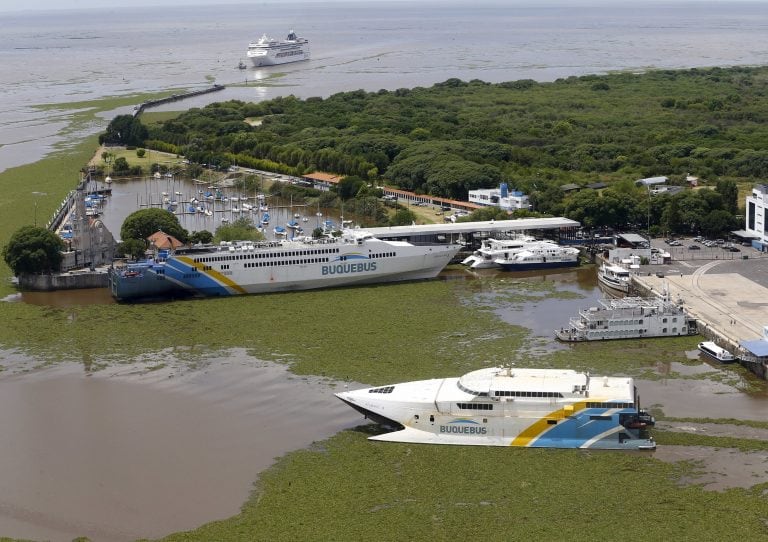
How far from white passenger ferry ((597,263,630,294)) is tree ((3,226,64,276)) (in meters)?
18.3

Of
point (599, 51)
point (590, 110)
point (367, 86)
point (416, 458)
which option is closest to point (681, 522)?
point (416, 458)

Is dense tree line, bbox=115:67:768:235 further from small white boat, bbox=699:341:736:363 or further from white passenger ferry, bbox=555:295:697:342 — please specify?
small white boat, bbox=699:341:736:363

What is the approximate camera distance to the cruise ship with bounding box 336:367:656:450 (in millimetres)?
21625

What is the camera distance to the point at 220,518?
63.1 ft

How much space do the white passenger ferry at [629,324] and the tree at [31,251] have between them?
1735cm

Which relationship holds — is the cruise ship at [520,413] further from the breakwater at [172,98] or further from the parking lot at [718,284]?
the breakwater at [172,98]

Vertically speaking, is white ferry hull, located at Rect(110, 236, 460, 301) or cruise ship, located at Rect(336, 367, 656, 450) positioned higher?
white ferry hull, located at Rect(110, 236, 460, 301)

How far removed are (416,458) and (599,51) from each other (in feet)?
422

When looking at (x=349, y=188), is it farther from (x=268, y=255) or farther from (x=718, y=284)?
(x=718, y=284)

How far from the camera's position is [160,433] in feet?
76.3

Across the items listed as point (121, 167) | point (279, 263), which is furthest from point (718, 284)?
point (121, 167)

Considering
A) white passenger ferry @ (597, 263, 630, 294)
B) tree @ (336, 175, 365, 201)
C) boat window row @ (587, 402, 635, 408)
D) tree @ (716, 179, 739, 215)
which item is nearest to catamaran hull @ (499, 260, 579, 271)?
white passenger ferry @ (597, 263, 630, 294)

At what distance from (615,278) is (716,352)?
8315 millimetres

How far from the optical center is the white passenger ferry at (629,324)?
29.1m
